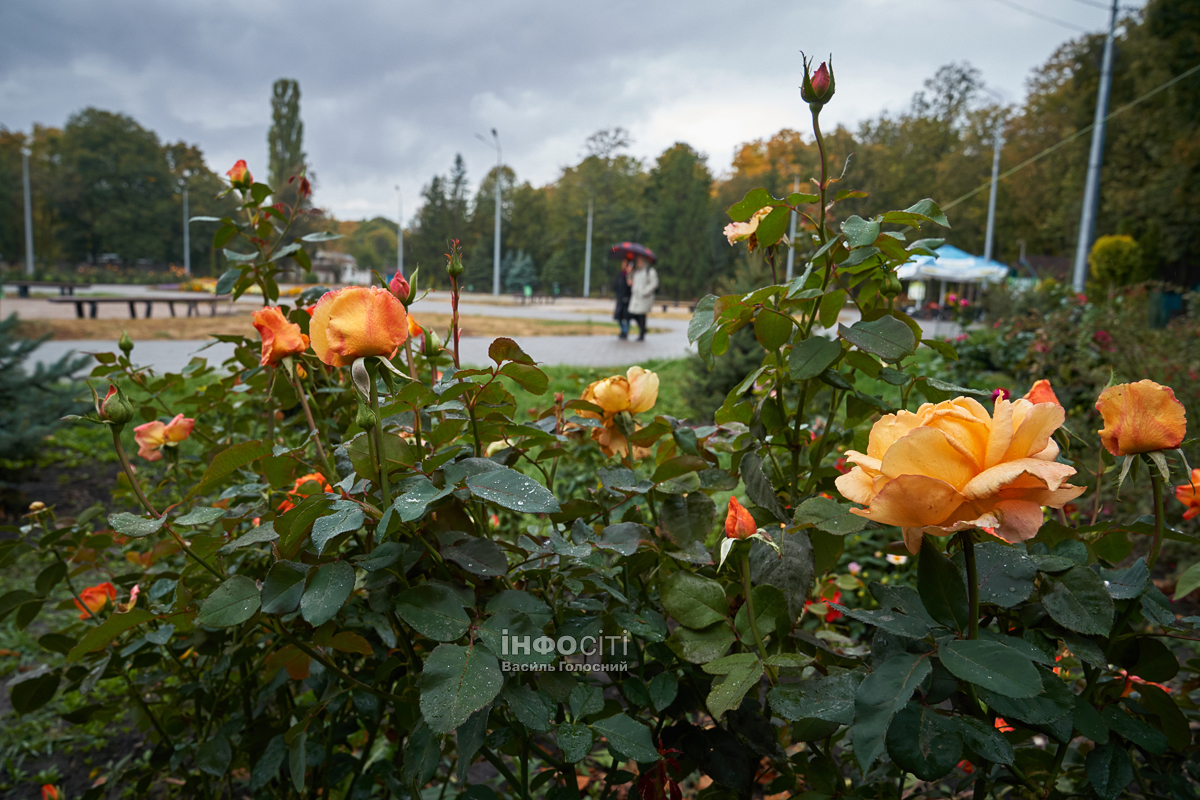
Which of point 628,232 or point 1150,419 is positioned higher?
point 628,232

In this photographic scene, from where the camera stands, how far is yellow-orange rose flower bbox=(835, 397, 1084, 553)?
38 centimetres

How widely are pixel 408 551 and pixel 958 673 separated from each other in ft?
1.31

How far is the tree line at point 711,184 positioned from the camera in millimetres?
13844

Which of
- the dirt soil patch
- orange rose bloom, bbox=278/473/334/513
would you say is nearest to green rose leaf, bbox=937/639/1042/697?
orange rose bloom, bbox=278/473/334/513

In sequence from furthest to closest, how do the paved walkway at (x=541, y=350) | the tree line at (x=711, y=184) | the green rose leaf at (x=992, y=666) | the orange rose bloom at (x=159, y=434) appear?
the tree line at (x=711, y=184)
the paved walkway at (x=541, y=350)
the orange rose bloom at (x=159, y=434)
the green rose leaf at (x=992, y=666)

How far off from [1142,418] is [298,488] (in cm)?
71

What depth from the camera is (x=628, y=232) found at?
29250 millimetres

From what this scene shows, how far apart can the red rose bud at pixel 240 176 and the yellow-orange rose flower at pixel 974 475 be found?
37.9 inches

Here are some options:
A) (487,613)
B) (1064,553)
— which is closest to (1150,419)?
(1064,553)

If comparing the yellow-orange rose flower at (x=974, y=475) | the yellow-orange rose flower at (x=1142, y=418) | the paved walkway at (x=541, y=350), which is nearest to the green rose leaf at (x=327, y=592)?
the yellow-orange rose flower at (x=974, y=475)

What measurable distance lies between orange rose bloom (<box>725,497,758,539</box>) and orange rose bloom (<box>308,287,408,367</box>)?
0.29m

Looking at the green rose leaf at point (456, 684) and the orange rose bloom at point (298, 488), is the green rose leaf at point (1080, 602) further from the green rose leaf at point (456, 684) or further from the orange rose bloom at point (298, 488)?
the orange rose bloom at point (298, 488)

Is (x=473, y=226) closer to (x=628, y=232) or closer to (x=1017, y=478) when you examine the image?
(x=628, y=232)

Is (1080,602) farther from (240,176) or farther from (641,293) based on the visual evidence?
(641,293)
